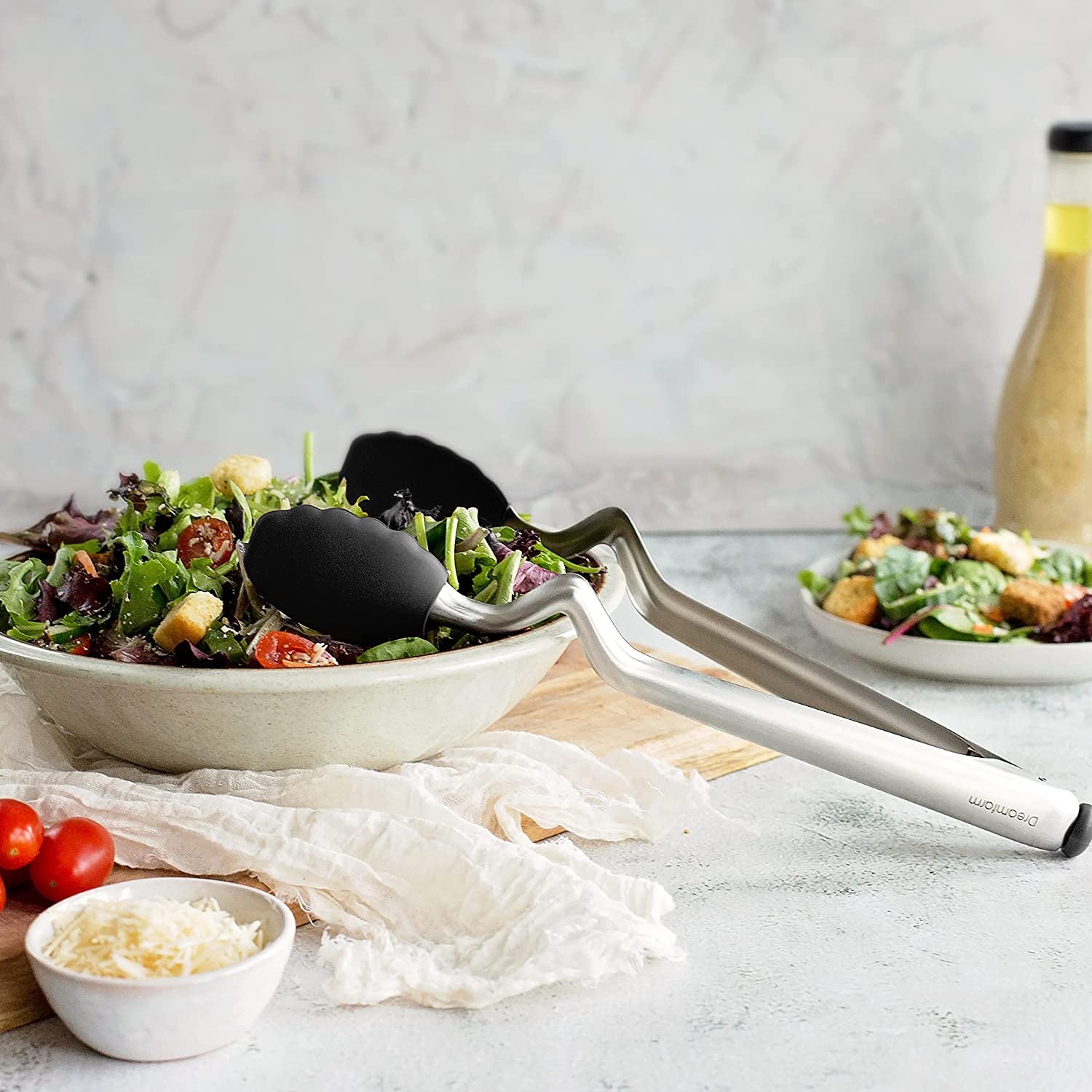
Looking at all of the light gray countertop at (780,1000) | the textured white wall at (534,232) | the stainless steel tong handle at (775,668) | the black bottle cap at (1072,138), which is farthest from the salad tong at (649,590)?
the black bottle cap at (1072,138)

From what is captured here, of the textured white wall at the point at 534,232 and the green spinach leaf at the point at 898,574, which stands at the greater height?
the textured white wall at the point at 534,232

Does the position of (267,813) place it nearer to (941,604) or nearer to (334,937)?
(334,937)

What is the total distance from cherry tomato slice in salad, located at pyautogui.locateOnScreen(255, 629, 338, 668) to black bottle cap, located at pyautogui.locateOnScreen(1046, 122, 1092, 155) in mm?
1465

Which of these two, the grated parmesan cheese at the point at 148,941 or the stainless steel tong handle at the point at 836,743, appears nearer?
the grated parmesan cheese at the point at 148,941

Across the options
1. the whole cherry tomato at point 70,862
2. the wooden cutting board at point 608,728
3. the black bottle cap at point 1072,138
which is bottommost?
the wooden cutting board at point 608,728

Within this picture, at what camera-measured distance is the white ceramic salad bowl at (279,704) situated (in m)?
1.09

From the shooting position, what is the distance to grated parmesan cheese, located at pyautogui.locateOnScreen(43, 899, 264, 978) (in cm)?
84

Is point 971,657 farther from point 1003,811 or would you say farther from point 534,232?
point 534,232

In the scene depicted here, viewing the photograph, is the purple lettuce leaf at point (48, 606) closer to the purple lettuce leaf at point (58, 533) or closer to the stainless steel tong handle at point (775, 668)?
the purple lettuce leaf at point (58, 533)

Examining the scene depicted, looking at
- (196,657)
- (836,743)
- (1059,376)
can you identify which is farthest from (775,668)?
(1059,376)

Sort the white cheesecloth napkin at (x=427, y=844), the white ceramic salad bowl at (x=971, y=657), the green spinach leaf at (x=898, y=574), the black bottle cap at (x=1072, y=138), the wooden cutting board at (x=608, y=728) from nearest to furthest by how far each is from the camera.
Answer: the white cheesecloth napkin at (x=427, y=844) → the wooden cutting board at (x=608, y=728) → the white ceramic salad bowl at (x=971, y=657) → the green spinach leaf at (x=898, y=574) → the black bottle cap at (x=1072, y=138)

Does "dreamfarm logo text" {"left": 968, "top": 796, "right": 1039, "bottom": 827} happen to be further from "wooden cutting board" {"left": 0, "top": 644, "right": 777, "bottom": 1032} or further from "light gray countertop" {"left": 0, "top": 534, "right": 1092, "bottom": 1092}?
"wooden cutting board" {"left": 0, "top": 644, "right": 777, "bottom": 1032}

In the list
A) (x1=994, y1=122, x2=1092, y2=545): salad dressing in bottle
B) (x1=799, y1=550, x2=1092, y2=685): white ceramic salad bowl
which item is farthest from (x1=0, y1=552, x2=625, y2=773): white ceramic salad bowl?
(x1=994, y1=122, x2=1092, y2=545): salad dressing in bottle

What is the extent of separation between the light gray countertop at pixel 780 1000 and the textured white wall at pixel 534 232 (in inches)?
52.2
